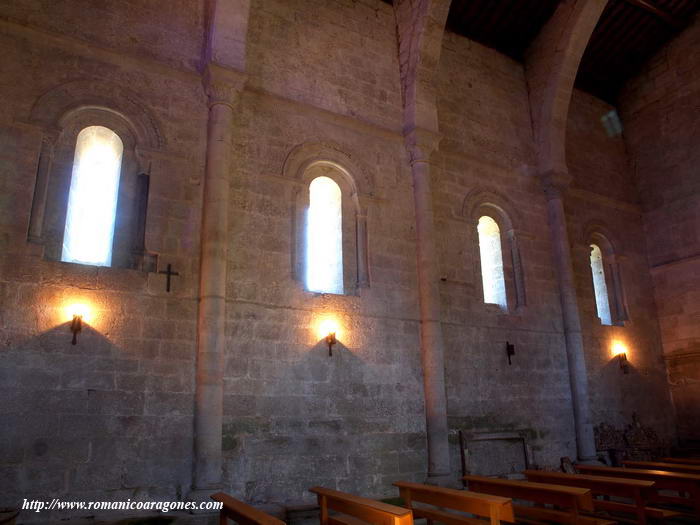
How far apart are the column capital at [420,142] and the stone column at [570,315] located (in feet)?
10.4

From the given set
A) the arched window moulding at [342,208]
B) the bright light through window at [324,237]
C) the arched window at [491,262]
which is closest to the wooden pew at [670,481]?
the arched window at [491,262]

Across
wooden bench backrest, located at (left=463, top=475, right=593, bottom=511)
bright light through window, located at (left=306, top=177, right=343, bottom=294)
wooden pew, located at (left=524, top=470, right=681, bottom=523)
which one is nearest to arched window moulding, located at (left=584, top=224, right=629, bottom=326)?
bright light through window, located at (left=306, top=177, right=343, bottom=294)

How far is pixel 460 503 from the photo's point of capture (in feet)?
17.8

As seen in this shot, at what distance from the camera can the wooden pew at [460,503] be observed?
5.02m

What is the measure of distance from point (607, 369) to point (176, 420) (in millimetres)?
8951

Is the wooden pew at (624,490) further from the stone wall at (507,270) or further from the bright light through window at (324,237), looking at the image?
the bright light through window at (324,237)

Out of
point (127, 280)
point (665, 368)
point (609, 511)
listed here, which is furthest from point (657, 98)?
point (127, 280)

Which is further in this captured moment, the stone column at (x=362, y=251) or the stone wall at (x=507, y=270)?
the stone wall at (x=507, y=270)

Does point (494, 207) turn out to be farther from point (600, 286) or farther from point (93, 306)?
point (93, 306)

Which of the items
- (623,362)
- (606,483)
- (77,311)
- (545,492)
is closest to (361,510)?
(545,492)

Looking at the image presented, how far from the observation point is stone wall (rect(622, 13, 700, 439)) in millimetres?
12812

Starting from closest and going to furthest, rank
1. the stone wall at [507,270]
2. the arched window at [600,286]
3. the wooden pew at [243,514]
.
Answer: the wooden pew at [243,514] < the stone wall at [507,270] < the arched window at [600,286]

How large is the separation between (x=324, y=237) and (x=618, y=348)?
7094 millimetres

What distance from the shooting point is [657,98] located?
1422 centimetres
